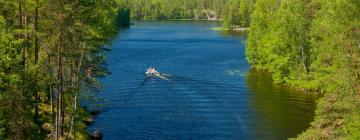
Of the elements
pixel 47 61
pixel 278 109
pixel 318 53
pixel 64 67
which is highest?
pixel 47 61

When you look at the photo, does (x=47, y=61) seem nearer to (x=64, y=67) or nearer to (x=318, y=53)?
(x=64, y=67)

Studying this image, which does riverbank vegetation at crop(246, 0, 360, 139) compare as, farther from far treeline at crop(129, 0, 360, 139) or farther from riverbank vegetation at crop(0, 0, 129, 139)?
riverbank vegetation at crop(0, 0, 129, 139)

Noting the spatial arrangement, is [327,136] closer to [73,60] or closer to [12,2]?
[73,60]

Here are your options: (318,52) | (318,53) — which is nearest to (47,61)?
(318,52)

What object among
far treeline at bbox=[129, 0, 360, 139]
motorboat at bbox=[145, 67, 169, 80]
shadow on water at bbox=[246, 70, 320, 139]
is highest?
far treeline at bbox=[129, 0, 360, 139]

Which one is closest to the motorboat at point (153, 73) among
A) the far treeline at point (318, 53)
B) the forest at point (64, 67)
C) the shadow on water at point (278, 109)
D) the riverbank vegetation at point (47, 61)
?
the shadow on water at point (278, 109)

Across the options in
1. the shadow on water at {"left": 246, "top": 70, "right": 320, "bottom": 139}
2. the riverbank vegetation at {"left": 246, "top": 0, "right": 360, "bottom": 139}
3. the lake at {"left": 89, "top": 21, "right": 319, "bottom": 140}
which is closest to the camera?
→ the riverbank vegetation at {"left": 246, "top": 0, "right": 360, "bottom": 139}

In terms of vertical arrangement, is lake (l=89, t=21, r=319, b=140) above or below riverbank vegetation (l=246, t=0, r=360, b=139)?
below

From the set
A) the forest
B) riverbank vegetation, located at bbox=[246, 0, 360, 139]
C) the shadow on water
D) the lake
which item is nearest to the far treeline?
riverbank vegetation, located at bbox=[246, 0, 360, 139]
